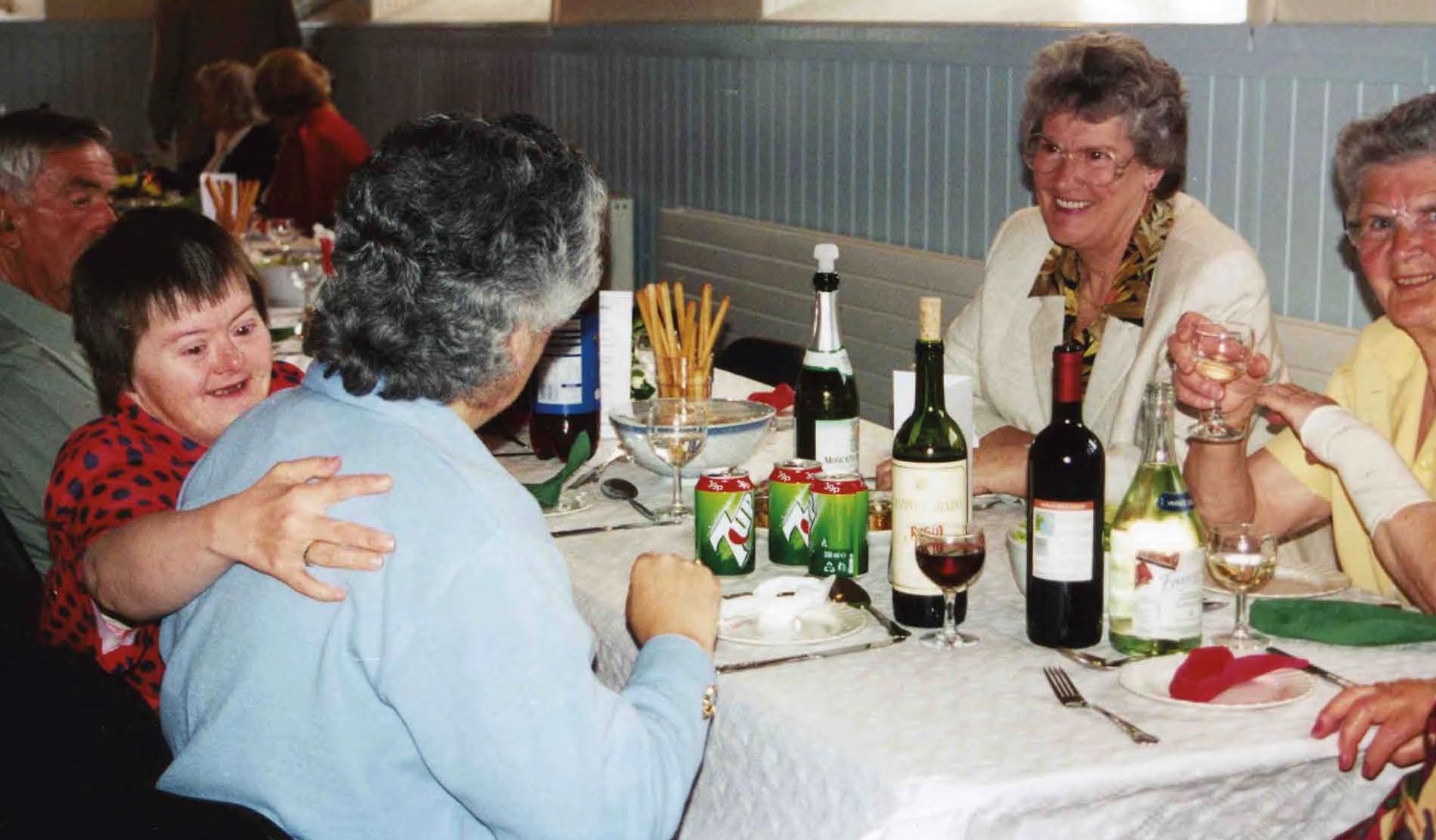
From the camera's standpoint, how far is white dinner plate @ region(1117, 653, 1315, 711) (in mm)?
1640

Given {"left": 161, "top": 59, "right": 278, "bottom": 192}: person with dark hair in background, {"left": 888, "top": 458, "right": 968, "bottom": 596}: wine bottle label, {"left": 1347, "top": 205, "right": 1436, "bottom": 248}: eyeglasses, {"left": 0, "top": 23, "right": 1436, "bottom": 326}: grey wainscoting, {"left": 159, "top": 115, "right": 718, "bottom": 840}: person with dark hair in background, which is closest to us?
{"left": 159, "top": 115, "right": 718, "bottom": 840}: person with dark hair in background

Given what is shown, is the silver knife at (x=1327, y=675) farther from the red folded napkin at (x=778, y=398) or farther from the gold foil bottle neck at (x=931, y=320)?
the red folded napkin at (x=778, y=398)

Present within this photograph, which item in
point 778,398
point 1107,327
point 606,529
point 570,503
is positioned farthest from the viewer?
point 778,398

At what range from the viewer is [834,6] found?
5.51 meters

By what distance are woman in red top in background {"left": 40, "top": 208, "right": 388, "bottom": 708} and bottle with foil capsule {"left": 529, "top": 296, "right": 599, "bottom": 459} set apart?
1.65ft

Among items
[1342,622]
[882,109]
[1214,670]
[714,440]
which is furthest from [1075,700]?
[882,109]

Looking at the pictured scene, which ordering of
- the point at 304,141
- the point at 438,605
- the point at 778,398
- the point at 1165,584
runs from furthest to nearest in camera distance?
the point at 304,141, the point at 778,398, the point at 1165,584, the point at 438,605

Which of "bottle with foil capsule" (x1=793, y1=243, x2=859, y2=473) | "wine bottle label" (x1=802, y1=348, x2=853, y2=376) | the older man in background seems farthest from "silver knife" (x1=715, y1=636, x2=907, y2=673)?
the older man in background

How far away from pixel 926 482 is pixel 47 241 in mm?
2111

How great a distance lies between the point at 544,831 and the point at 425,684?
153mm

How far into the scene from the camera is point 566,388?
2793 mm

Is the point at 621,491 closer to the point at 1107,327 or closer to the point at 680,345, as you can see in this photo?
the point at 680,345

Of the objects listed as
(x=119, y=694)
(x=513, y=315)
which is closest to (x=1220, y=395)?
(x=513, y=315)

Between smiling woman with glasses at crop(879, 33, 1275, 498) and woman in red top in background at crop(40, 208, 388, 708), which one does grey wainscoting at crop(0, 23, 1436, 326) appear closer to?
smiling woman with glasses at crop(879, 33, 1275, 498)
